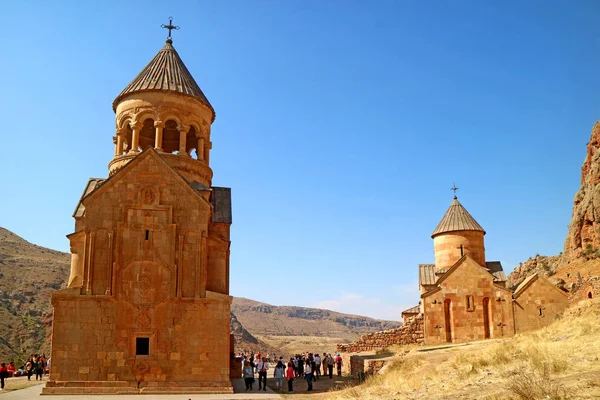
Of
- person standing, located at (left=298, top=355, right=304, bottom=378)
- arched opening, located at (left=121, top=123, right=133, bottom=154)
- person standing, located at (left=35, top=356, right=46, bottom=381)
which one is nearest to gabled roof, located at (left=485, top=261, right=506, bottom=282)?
person standing, located at (left=298, top=355, right=304, bottom=378)

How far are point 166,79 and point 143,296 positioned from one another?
6444mm

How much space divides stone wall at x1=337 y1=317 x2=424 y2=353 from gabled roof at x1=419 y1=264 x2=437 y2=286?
331cm

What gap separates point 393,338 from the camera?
21.2 meters

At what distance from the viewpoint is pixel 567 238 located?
38.8 meters

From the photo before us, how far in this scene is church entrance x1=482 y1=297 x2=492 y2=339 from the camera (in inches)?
793

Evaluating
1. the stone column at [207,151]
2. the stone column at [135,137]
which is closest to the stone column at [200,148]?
the stone column at [207,151]

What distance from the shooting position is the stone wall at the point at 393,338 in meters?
20.8

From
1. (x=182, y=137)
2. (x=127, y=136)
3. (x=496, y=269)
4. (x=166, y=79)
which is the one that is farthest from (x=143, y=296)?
(x=496, y=269)

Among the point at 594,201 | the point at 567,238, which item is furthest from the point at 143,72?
the point at 567,238

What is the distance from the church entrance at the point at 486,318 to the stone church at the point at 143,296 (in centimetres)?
1107

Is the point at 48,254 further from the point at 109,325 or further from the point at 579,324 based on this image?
the point at 579,324

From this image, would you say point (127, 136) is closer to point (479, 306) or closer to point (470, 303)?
point (470, 303)

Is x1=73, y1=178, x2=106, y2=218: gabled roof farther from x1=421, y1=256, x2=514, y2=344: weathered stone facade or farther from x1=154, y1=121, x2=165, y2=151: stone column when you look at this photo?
x1=421, y1=256, x2=514, y2=344: weathered stone facade

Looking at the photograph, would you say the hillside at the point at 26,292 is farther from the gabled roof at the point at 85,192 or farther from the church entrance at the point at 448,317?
the church entrance at the point at 448,317
